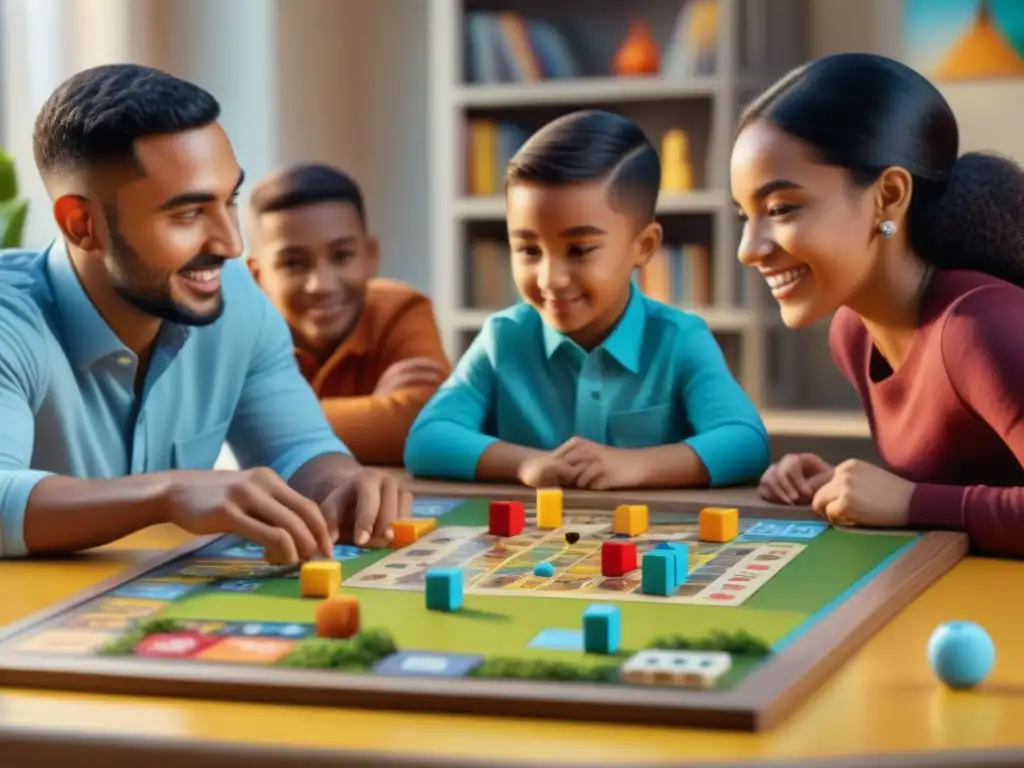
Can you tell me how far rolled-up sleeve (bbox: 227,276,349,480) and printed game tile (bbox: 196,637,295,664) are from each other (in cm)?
79

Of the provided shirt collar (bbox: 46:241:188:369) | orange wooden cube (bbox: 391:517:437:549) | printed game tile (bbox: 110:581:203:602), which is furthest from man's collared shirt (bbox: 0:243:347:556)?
orange wooden cube (bbox: 391:517:437:549)

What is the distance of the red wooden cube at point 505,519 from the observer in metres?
1.58

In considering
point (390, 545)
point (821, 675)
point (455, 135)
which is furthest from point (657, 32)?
point (821, 675)

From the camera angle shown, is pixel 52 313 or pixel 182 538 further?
pixel 52 313

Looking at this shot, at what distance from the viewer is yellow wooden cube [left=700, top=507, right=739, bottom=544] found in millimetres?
1541

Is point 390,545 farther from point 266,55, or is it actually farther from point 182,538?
point 266,55

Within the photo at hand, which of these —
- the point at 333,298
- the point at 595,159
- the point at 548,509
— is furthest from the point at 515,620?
the point at 333,298

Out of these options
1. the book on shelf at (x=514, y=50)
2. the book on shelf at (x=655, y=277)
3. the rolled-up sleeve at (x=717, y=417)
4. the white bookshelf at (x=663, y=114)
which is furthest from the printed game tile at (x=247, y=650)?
the book on shelf at (x=514, y=50)

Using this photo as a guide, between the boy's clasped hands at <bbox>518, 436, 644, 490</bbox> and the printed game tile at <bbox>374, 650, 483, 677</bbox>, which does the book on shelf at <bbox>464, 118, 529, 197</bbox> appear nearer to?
the boy's clasped hands at <bbox>518, 436, 644, 490</bbox>

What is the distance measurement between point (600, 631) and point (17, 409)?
2.74 feet

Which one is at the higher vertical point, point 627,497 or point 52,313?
point 52,313

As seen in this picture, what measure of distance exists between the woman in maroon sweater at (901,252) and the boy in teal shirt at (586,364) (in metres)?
0.29

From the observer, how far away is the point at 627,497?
1820 mm

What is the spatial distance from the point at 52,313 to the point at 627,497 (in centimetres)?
69
